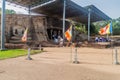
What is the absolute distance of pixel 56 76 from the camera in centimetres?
1097

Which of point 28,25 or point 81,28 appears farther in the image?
point 81,28

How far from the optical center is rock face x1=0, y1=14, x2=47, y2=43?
132 feet

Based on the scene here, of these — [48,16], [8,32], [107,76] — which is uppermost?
[48,16]

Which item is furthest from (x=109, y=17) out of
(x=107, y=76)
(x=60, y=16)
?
(x=107, y=76)

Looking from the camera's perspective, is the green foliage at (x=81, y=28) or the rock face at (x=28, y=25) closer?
the rock face at (x=28, y=25)

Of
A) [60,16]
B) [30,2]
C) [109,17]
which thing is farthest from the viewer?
[109,17]

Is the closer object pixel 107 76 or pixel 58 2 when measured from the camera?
pixel 107 76

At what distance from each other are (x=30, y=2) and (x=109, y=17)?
20.3m

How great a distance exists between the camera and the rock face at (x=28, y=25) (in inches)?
1586

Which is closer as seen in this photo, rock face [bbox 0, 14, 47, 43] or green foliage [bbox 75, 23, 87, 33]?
rock face [bbox 0, 14, 47, 43]

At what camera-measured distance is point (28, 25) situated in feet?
134

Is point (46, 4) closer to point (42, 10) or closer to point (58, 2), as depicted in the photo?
point (58, 2)

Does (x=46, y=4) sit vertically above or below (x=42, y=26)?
above

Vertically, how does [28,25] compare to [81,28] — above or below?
below
